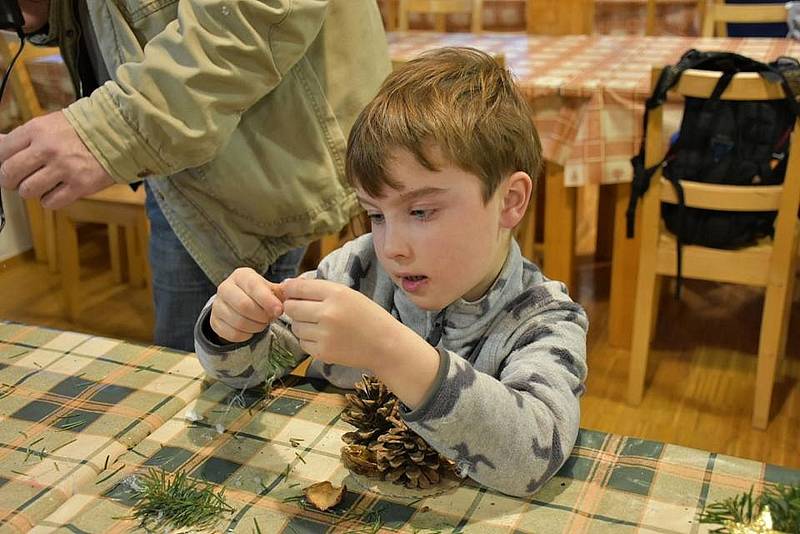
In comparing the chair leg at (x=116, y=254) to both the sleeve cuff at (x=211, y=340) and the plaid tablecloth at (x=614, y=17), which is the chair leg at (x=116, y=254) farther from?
the sleeve cuff at (x=211, y=340)

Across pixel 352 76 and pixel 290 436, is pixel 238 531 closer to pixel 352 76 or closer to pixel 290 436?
pixel 290 436

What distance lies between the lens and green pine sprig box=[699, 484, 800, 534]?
2.39 feet

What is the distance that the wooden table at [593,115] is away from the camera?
239cm

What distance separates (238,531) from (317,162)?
0.66m

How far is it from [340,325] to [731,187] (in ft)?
5.40

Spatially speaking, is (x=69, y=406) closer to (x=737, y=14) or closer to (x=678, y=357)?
(x=678, y=357)

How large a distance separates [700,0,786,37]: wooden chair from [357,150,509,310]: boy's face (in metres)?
2.80

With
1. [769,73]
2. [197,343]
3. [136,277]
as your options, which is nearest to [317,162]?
[197,343]

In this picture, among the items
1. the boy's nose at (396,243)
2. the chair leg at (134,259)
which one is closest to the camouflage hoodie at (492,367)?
the boy's nose at (396,243)

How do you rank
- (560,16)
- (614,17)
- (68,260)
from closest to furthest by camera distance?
1. (68,260)
2. (560,16)
3. (614,17)

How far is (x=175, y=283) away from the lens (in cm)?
141

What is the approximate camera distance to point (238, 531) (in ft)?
2.52

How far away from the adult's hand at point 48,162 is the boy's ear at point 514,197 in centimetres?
51

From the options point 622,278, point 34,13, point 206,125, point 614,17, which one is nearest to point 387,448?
point 206,125
